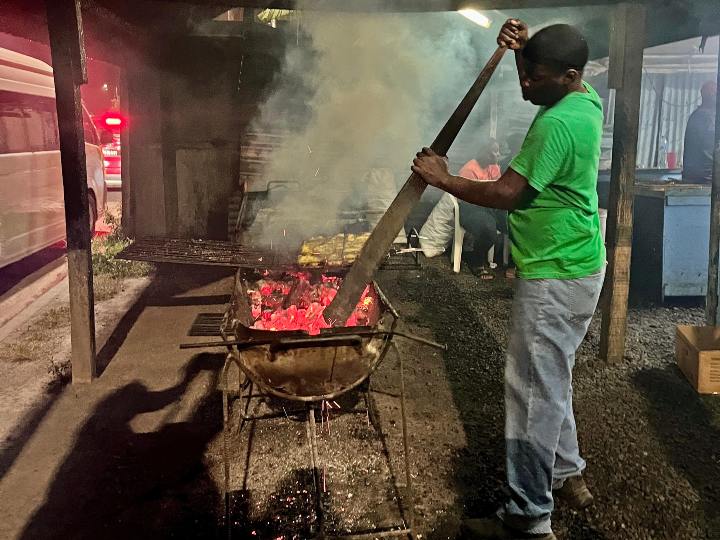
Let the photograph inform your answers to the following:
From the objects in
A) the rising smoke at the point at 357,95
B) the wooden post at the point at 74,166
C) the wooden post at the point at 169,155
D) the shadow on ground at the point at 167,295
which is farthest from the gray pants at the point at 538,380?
the wooden post at the point at 169,155

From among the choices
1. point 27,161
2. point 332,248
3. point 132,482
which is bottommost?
point 132,482

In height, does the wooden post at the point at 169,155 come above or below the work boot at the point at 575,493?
above

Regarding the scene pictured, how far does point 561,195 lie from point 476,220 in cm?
680

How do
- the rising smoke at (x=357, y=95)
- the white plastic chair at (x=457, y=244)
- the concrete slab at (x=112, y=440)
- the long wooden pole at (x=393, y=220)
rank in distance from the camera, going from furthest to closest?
1. the white plastic chair at (x=457, y=244)
2. the rising smoke at (x=357, y=95)
3. the concrete slab at (x=112, y=440)
4. the long wooden pole at (x=393, y=220)

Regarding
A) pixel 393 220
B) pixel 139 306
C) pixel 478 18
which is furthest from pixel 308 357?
pixel 478 18

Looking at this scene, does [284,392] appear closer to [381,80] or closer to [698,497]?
[698,497]

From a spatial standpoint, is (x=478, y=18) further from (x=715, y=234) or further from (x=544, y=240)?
(x=544, y=240)

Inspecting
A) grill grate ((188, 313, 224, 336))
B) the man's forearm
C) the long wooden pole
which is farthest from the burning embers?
the man's forearm

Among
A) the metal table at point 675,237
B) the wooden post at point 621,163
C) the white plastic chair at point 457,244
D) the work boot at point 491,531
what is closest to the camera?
the work boot at point 491,531

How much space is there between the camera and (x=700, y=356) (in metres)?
4.78

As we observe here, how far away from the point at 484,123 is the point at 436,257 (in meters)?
3.91

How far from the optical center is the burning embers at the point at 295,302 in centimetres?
400

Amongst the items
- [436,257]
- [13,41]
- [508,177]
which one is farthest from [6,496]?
[13,41]

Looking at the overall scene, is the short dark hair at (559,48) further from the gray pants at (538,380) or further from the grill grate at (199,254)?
the grill grate at (199,254)
